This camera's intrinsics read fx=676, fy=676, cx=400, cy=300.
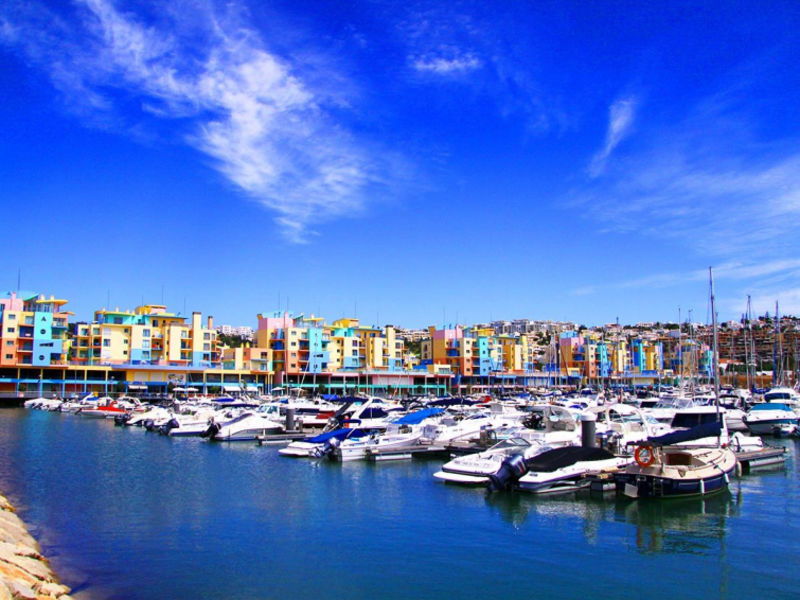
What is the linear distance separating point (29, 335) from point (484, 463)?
101m

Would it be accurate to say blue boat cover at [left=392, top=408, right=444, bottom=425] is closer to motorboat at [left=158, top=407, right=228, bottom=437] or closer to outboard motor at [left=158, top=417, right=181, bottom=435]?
motorboat at [left=158, top=407, right=228, bottom=437]

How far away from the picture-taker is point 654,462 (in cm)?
2667

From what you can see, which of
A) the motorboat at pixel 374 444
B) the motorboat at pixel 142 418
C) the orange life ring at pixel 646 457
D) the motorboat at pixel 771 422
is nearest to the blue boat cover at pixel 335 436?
the motorboat at pixel 374 444

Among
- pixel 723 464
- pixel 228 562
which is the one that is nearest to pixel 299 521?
pixel 228 562

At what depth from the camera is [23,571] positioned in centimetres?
1483

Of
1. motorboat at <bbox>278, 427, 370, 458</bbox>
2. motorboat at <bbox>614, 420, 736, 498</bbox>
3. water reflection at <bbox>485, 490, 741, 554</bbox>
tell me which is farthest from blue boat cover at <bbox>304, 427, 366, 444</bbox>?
motorboat at <bbox>614, 420, 736, 498</bbox>

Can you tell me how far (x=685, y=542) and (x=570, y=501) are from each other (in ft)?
19.7

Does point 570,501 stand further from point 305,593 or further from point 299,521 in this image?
point 305,593

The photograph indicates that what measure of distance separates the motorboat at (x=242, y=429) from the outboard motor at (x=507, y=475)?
2578cm

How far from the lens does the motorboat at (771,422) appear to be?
5131cm

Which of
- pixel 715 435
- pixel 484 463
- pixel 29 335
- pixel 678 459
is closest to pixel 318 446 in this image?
pixel 484 463

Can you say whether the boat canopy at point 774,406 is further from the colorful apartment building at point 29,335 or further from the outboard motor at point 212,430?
the colorful apartment building at point 29,335

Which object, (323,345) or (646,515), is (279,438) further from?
(323,345)

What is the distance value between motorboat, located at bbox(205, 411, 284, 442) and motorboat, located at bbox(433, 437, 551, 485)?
22867mm
